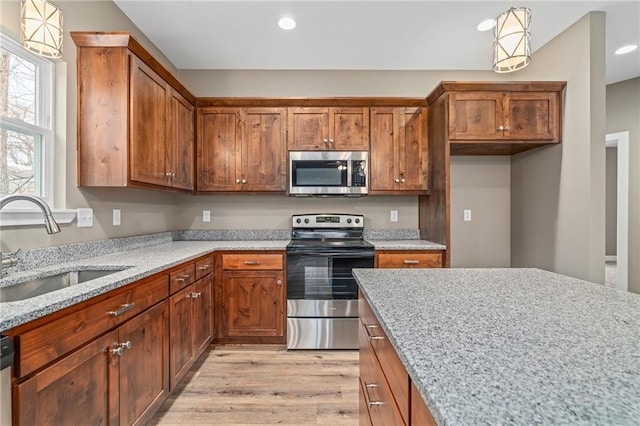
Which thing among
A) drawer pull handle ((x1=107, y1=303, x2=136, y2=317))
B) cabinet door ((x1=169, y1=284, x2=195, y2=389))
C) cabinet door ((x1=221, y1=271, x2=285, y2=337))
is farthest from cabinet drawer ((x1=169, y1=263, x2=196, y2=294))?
cabinet door ((x1=221, y1=271, x2=285, y2=337))

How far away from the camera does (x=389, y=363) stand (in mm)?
896

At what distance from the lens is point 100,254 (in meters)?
2.08

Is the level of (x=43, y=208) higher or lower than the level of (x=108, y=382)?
higher

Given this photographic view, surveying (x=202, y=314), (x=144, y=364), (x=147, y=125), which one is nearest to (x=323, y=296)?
(x=202, y=314)

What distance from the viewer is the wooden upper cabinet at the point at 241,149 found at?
306cm

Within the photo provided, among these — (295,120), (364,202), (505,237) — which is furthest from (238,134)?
(505,237)

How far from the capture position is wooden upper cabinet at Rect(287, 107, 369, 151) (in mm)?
3049

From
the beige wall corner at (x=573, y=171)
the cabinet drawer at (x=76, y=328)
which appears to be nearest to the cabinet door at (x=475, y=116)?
the beige wall corner at (x=573, y=171)

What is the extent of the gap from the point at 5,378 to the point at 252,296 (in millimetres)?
1894

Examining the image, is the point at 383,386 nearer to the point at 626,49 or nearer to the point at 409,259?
the point at 409,259

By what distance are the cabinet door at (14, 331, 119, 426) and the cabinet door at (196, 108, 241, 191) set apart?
1.93m

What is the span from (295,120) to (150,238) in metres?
1.76

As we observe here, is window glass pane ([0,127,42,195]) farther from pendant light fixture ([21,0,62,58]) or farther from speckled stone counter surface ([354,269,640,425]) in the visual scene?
speckled stone counter surface ([354,269,640,425])

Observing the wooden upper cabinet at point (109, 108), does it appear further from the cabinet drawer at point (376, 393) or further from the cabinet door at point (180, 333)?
the cabinet drawer at point (376, 393)
